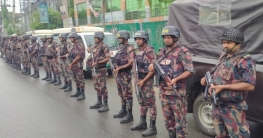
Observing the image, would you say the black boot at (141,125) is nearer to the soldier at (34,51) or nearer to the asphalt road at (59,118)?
the asphalt road at (59,118)

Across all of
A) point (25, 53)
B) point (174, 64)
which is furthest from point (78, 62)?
point (25, 53)

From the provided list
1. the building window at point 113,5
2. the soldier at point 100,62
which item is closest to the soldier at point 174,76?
the soldier at point 100,62

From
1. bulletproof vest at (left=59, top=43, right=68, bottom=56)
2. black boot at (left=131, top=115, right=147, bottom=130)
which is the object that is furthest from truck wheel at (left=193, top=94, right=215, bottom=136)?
bulletproof vest at (left=59, top=43, right=68, bottom=56)

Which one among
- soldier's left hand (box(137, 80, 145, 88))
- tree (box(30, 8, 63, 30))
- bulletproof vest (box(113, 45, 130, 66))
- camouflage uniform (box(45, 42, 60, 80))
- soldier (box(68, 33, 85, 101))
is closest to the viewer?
soldier's left hand (box(137, 80, 145, 88))

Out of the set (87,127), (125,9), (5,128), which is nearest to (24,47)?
(5,128)

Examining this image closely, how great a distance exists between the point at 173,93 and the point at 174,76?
0.77ft

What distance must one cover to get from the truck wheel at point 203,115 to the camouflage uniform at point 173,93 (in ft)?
2.63

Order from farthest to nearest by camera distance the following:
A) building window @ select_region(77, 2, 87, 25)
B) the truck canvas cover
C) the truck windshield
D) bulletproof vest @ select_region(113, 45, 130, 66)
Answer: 1. building window @ select_region(77, 2, 87, 25)
2. the truck windshield
3. bulletproof vest @ select_region(113, 45, 130, 66)
4. the truck canvas cover

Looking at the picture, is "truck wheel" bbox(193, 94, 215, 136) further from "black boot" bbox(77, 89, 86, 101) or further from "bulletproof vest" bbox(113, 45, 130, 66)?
"black boot" bbox(77, 89, 86, 101)

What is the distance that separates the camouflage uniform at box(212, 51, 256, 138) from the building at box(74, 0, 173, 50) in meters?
11.5

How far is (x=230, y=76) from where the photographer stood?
275 centimetres

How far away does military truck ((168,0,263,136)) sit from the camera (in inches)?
137

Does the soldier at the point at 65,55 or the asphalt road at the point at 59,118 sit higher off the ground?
the soldier at the point at 65,55

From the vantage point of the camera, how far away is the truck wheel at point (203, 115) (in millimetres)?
4234
